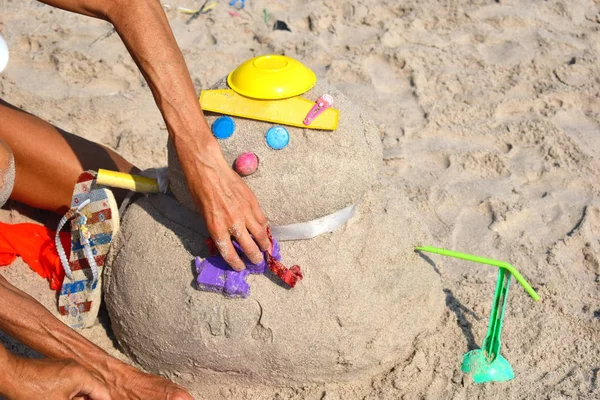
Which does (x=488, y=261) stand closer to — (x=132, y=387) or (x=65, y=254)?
(x=132, y=387)

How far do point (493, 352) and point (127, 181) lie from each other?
3.97 ft

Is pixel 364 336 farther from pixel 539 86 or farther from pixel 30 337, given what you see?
pixel 539 86

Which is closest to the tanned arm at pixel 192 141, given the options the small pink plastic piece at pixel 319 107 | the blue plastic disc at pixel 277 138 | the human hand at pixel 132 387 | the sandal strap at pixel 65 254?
the blue plastic disc at pixel 277 138

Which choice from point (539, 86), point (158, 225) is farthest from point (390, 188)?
point (539, 86)

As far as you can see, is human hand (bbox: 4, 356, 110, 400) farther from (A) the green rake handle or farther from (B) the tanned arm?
(A) the green rake handle

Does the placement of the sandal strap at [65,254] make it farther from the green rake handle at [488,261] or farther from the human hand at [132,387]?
the green rake handle at [488,261]

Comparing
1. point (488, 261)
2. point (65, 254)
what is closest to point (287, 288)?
point (488, 261)

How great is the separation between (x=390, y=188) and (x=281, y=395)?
2.41ft

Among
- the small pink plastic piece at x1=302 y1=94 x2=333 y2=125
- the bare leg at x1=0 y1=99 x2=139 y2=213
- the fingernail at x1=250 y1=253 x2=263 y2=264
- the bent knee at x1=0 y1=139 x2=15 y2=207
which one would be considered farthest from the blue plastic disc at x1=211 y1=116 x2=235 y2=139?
the bent knee at x1=0 y1=139 x2=15 y2=207

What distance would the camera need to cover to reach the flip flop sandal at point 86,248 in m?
2.23

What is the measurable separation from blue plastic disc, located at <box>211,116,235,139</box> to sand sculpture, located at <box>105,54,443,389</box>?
0.02 meters

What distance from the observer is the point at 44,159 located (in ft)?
8.14

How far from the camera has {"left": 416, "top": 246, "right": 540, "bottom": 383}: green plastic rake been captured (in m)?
2.12

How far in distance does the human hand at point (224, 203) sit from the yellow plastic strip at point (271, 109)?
0.14 meters
